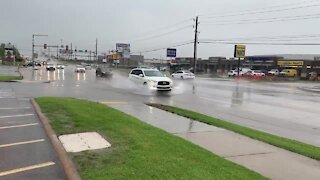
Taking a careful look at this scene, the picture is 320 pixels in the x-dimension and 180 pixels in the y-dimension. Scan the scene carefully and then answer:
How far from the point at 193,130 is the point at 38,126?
4.16m

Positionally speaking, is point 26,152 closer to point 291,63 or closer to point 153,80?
point 153,80

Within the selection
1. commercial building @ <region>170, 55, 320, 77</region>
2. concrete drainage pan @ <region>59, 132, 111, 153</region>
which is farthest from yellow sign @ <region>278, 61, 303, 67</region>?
concrete drainage pan @ <region>59, 132, 111, 153</region>

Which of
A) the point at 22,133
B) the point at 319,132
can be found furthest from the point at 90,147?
the point at 319,132

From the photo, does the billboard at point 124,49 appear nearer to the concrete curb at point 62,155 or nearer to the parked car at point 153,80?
the parked car at point 153,80

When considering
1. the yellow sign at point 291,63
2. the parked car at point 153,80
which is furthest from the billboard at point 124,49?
the parked car at point 153,80

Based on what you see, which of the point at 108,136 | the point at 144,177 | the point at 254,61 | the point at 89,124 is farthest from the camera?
the point at 254,61

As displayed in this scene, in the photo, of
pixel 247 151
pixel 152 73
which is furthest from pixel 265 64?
pixel 247 151

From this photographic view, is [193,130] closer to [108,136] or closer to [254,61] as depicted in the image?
[108,136]

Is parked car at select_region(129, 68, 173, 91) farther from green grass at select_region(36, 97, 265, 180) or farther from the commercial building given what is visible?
the commercial building

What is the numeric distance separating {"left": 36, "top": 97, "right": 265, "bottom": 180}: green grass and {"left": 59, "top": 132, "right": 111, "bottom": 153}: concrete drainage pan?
0.21 meters

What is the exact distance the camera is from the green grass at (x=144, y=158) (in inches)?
255

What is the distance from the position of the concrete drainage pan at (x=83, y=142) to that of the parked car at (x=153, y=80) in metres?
19.3

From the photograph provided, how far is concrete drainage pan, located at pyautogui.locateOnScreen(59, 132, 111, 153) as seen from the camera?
8391 mm

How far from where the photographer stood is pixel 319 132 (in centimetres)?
1363
